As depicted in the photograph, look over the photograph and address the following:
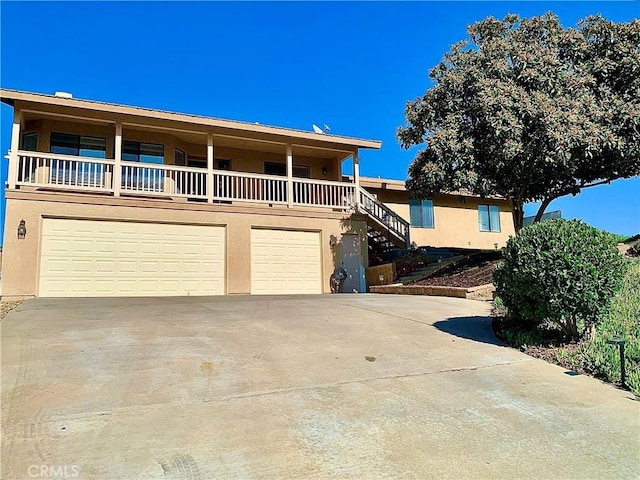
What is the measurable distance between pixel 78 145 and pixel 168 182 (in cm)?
317

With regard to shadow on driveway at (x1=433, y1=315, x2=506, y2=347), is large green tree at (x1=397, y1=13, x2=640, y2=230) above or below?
above

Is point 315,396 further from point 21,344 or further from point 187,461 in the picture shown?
point 21,344

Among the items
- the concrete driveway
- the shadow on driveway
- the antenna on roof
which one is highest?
the antenna on roof

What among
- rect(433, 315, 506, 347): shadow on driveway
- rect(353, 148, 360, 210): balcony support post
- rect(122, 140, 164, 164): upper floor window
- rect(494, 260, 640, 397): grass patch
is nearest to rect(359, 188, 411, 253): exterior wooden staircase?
rect(353, 148, 360, 210): balcony support post

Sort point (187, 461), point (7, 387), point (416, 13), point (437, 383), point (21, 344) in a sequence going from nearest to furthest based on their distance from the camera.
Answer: point (187, 461)
point (7, 387)
point (437, 383)
point (21, 344)
point (416, 13)

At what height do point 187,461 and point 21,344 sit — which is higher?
point 21,344

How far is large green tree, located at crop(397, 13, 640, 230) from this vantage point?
1252 centimetres

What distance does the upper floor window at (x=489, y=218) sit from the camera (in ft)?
77.6

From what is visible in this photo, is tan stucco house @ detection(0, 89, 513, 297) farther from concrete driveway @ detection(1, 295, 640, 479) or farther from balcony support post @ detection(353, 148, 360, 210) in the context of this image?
concrete driveway @ detection(1, 295, 640, 479)

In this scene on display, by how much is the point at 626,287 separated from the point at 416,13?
1087cm

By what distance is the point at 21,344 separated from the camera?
234 inches

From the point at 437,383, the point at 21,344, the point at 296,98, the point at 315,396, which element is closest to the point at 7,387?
the point at 21,344

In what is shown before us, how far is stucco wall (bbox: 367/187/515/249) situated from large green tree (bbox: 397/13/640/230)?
20.5ft

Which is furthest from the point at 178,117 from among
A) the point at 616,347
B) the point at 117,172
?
the point at 616,347
